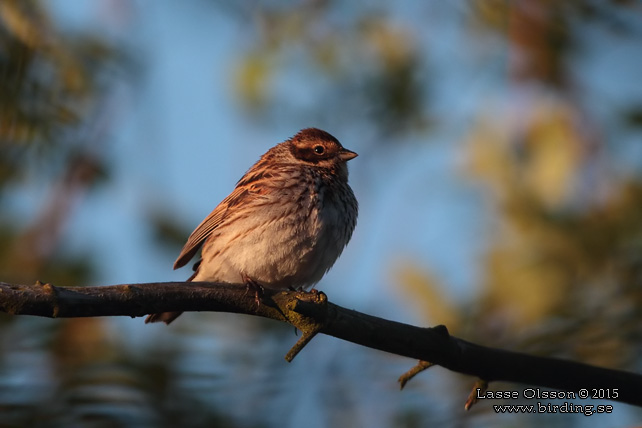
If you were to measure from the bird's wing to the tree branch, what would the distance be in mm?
2577

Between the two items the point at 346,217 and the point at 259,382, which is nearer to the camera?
the point at 259,382

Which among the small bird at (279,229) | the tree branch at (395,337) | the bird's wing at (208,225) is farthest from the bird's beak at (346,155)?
the tree branch at (395,337)

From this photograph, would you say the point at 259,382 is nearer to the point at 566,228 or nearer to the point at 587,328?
the point at 587,328

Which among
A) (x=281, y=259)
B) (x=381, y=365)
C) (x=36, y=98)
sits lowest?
(x=381, y=365)

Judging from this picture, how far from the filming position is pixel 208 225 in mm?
6547

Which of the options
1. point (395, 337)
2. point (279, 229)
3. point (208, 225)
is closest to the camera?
point (395, 337)

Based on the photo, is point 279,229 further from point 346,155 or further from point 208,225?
point 346,155

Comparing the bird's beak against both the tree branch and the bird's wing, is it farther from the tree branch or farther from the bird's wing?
the tree branch

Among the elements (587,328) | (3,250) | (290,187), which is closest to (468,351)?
(587,328)

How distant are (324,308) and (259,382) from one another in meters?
0.43

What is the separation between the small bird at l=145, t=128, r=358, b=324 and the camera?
5887 mm

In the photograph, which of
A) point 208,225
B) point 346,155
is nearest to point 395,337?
point 208,225

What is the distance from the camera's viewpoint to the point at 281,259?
5863 mm

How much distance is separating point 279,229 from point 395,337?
7.48 ft
